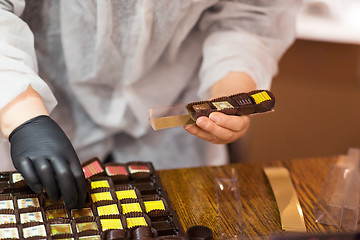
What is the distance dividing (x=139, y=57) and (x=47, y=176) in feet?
1.29

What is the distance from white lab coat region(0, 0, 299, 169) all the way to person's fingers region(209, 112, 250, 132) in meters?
0.17

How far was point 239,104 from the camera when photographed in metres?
0.76

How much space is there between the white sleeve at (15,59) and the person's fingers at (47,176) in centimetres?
13

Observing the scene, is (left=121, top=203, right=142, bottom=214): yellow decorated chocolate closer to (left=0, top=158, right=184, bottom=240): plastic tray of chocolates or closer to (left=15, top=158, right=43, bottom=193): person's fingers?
(left=0, top=158, right=184, bottom=240): plastic tray of chocolates

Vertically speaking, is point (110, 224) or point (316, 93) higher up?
point (110, 224)

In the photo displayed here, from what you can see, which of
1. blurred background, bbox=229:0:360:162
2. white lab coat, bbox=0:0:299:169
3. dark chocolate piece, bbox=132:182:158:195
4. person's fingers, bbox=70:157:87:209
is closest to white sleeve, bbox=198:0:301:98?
white lab coat, bbox=0:0:299:169

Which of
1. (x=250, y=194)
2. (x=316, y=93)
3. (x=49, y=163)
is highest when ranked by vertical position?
(x=49, y=163)

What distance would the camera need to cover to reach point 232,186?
2.81 ft

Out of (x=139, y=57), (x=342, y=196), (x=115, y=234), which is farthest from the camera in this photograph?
(x=139, y=57)

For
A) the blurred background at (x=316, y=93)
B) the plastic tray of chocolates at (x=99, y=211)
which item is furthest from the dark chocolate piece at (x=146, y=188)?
the blurred background at (x=316, y=93)

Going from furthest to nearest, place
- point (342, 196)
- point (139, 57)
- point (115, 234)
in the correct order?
point (139, 57)
point (342, 196)
point (115, 234)

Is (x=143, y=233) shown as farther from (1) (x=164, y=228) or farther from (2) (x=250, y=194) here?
(2) (x=250, y=194)

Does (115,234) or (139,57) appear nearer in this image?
(115,234)

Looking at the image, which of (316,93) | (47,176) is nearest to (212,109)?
(47,176)
